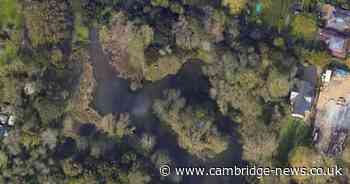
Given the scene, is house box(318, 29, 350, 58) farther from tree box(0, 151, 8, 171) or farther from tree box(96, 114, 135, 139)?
tree box(0, 151, 8, 171)

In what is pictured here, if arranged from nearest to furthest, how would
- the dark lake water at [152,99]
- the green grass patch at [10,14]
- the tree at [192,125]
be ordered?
the tree at [192,125], the dark lake water at [152,99], the green grass patch at [10,14]

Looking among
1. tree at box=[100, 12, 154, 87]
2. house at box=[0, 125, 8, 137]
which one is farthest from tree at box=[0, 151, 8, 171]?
tree at box=[100, 12, 154, 87]

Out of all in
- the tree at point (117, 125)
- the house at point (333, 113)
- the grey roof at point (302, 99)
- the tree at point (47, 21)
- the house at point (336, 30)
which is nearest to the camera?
the tree at point (47, 21)

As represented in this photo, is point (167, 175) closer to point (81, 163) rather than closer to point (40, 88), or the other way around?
point (81, 163)

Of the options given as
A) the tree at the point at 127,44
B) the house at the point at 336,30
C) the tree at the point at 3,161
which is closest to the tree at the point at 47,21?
the tree at the point at 127,44

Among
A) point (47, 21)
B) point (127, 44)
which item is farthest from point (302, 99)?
point (47, 21)

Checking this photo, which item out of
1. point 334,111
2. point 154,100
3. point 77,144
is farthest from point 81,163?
point 334,111

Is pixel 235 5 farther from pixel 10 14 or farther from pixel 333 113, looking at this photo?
pixel 10 14

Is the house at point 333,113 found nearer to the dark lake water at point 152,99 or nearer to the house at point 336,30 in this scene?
the house at point 336,30
